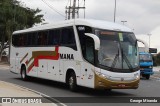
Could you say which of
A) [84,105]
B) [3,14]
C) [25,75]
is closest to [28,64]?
[25,75]

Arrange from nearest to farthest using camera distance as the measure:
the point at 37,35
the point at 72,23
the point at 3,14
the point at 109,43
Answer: the point at 109,43 < the point at 72,23 < the point at 37,35 < the point at 3,14

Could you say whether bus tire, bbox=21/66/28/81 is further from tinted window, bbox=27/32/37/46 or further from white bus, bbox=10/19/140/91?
white bus, bbox=10/19/140/91

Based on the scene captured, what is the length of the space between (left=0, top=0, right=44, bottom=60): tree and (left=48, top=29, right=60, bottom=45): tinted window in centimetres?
4147

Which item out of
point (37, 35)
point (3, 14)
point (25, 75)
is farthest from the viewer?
point (3, 14)

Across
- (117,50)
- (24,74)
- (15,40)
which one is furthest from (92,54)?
(15,40)

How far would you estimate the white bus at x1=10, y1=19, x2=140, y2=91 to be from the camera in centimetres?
1797

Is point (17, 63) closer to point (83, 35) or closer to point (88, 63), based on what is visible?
point (83, 35)

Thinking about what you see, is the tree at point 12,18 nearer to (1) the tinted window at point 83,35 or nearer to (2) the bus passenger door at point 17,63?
(2) the bus passenger door at point 17,63

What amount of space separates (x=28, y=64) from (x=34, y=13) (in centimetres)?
4687

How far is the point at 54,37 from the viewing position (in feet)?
73.4

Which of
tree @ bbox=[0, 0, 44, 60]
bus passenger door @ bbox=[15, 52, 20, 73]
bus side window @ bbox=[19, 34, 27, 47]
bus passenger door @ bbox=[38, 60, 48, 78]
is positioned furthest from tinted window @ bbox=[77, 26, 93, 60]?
tree @ bbox=[0, 0, 44, 60]

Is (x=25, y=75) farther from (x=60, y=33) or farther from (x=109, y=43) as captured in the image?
(x=109, y=43)

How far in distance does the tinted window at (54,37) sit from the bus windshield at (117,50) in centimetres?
394

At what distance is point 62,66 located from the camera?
21.4m
